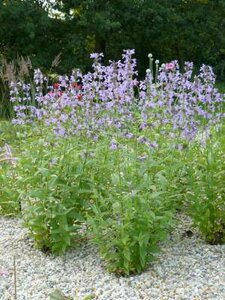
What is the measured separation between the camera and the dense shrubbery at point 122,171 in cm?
321

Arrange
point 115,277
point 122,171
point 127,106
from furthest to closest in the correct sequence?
point 127,106, point 122,171, point 115,277

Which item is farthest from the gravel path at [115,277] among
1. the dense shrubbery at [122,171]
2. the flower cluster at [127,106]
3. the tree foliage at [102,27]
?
the tree foliage at [102,27]

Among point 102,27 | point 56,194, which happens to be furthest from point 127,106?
point 102,27

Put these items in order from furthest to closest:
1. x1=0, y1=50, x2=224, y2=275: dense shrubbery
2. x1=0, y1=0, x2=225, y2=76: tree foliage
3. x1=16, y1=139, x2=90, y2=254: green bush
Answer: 1. x1=0, y1=0, x2=225, y2=76: tree foliage
2. x1=16, y1=139, x2=90, y2=254: green bush
3. x1=0, y1=50, x2=224, y2=275: dense shrubbery

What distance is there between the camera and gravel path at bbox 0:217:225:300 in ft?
10.2

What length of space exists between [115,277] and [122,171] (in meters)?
0.67

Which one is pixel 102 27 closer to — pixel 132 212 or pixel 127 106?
pixel 127 106

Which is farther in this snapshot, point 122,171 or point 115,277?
point 122,171

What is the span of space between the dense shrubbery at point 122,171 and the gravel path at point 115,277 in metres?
0.10

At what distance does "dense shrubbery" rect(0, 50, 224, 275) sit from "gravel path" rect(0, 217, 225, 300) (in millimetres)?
98

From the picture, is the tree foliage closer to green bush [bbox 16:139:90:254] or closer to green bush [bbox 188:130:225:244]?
green bush [bbox 16:139:90:254]

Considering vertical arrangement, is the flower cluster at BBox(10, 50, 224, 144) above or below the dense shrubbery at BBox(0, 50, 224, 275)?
above

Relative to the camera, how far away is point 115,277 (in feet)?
10.8

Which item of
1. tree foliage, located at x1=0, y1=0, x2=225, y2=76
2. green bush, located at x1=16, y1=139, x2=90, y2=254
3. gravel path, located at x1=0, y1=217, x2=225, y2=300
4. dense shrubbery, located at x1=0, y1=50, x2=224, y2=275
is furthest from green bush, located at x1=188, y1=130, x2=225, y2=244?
tree foliage, located at x1=0, y1=0, x2=225, y2=76
